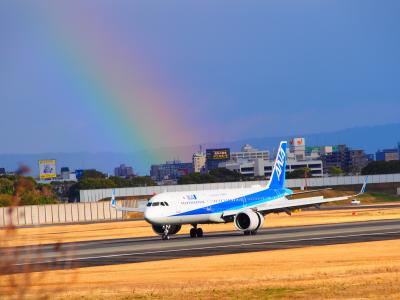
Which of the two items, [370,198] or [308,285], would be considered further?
[370,198]

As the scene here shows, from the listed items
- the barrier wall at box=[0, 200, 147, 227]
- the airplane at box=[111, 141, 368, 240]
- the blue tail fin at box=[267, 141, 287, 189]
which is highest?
the blue tail fin at box=[267, 141, 287, 189]

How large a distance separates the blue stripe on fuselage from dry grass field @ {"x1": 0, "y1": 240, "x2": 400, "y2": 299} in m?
21.7

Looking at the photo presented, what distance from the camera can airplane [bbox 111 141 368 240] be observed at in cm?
6478

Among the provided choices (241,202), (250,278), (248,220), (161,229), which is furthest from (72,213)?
(250,278)

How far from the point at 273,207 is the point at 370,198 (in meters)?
110

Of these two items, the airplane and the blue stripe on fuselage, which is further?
the blue stripe on fuselage

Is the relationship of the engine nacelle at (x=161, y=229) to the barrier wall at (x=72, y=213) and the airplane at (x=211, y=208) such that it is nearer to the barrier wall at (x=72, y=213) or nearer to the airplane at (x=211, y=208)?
the airplane at (x=211, y=208)

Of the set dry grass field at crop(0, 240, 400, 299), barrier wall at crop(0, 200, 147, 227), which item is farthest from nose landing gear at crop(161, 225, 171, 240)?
barrier wall at crop(0, 200, 147, 227)

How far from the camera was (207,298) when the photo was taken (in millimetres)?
25719

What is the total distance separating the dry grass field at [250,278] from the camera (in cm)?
2630

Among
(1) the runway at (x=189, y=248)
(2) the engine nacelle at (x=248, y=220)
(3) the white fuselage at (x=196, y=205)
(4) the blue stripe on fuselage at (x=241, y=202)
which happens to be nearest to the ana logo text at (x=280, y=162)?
(4) the blue stripe on fuselage at (x=241, y=202)

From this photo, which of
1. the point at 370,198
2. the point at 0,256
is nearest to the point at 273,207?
the point at 0,256

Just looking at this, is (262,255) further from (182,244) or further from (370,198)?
(370,198)

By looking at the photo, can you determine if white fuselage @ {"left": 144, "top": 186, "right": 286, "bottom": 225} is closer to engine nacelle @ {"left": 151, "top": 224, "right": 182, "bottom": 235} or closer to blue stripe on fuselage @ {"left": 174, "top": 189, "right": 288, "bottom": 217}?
blue stripe on fuselage @ {"left": 174, "top": 189, "right": 288, "bottom": 217}
